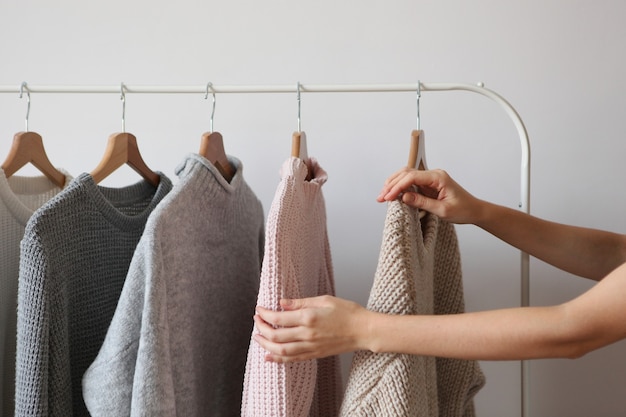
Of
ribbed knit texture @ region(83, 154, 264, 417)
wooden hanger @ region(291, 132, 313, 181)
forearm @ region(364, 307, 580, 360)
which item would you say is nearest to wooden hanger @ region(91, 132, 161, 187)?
ribbed knit texture @ region(83, 154, 264, 417)

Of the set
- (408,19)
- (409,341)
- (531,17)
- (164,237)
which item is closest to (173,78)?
(408,19)

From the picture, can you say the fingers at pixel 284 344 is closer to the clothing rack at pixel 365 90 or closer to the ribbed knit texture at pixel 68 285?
the ribbed knit texture at pixel 68 285

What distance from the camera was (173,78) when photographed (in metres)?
1.46

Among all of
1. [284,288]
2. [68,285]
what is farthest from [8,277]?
[284,288]

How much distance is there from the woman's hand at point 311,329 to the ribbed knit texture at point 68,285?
11.9 inches

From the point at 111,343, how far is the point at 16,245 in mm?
325

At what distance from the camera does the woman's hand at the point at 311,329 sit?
2.62 feet

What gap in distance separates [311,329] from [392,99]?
2.48ft

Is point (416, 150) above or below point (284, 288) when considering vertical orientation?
above

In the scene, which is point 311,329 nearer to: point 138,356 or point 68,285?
point 138,356

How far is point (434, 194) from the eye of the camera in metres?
1.03

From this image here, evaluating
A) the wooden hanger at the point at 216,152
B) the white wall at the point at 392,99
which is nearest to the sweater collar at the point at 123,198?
the wooden hanger at the point at 216,152

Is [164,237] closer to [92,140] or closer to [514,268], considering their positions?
[92,140]

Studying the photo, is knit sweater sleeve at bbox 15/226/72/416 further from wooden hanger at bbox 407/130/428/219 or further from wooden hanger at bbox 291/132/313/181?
wooden hanger at bbox 407/130/428/219
